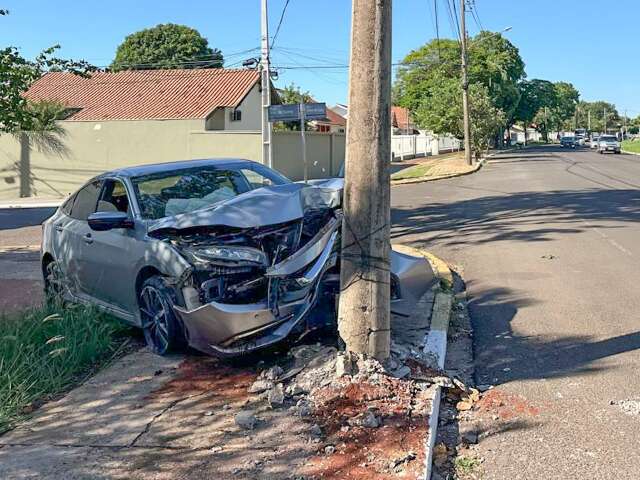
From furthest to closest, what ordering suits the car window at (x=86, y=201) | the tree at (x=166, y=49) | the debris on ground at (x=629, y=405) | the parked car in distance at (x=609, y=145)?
1. the parked car in distance at (x=609, y=145)
2. the tree at (x=166, y=49)
3. the car window at (x=86, y=201)
4. the debris on ground at (x=629, y=405)

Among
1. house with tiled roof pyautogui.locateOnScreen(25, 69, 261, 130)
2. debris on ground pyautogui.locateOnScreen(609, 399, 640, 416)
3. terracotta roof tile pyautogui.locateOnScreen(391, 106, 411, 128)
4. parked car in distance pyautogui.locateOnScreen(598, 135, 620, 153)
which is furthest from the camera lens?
terracotta roof tile pyautogui.locateOnScreen(391, 106, 411, 128)

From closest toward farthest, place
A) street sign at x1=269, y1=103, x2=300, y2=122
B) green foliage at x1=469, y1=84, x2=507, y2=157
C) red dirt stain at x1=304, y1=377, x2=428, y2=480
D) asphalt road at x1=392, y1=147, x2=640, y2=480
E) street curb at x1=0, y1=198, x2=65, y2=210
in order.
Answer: red dirt stain at x1=304, y1=377, x2=428, y2=480, asphalt road at x1=392, y1=147, x2=640, y2=480, street sign at x1=269, y1=103, x2=300, y2=122, street curb at x1=0, y1=198, x2=65, y2=210, green foliage at x1=469, y1=84, x2=507, y2=157

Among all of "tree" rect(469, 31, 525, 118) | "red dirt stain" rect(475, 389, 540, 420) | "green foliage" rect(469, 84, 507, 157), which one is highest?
"tree" rect(469, 31, 525, 118)

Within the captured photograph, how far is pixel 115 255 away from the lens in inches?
245

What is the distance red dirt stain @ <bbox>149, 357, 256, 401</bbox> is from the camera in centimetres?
498

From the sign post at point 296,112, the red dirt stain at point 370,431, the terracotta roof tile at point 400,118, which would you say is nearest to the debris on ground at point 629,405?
the red dirt stain at point 370,431

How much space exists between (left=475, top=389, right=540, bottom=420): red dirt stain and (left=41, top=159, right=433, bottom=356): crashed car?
1.32 meters

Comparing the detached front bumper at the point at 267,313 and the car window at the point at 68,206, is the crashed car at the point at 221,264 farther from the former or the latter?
the car window at the point at 68,206

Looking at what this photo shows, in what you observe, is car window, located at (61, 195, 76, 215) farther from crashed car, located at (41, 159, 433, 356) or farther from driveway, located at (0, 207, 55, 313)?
driveway, located at (0, 207, 55, 313)

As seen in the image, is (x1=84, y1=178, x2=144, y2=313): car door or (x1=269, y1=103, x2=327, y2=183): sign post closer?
(x1=84, y1=178, x2=144, y2=313): car door

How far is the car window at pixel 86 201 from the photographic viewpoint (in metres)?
7.01

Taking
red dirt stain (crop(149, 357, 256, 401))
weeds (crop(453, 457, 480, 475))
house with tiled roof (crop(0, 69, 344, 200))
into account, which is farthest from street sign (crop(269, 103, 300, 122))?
weeds (crop(453, 457, 480, 475))

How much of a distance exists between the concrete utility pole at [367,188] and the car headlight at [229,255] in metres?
0.72

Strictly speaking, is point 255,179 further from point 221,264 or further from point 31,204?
point 31,204
